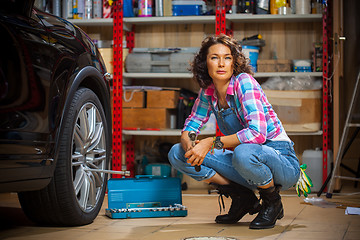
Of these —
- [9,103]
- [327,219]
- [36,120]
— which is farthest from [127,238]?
[327,219]

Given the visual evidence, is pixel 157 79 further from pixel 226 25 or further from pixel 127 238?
pixel 127 238

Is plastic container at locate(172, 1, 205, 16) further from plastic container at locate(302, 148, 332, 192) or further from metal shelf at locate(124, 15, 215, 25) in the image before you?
plastic container at locate(302, 148, 332, 192)

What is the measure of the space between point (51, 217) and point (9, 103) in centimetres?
88

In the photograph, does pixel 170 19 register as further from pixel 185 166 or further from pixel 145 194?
pixel 185 166

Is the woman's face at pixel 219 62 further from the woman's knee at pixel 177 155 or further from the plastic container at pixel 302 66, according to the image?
the plastic container at pixel 302 66

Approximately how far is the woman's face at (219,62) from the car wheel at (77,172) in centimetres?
61

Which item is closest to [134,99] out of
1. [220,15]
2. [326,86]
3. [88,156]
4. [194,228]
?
[220,15]

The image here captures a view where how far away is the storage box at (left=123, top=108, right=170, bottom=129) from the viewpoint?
15.1ft

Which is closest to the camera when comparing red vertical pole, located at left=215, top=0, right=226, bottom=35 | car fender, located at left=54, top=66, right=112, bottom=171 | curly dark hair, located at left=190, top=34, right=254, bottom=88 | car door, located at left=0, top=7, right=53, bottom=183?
car door, located at left=0, top=7, right=53, bottom=183

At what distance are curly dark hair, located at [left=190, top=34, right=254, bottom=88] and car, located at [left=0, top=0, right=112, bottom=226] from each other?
51 centimetres

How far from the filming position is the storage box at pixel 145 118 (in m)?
4.60

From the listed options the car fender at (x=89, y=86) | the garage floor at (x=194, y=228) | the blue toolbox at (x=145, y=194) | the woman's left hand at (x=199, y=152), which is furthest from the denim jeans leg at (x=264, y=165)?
the car fender at (x=89, y=86)

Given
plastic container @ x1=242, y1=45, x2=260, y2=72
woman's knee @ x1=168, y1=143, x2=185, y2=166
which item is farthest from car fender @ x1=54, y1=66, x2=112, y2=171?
plastic container @ x1=242, y1=45, x2=260, y2=72

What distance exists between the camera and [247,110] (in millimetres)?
2598
